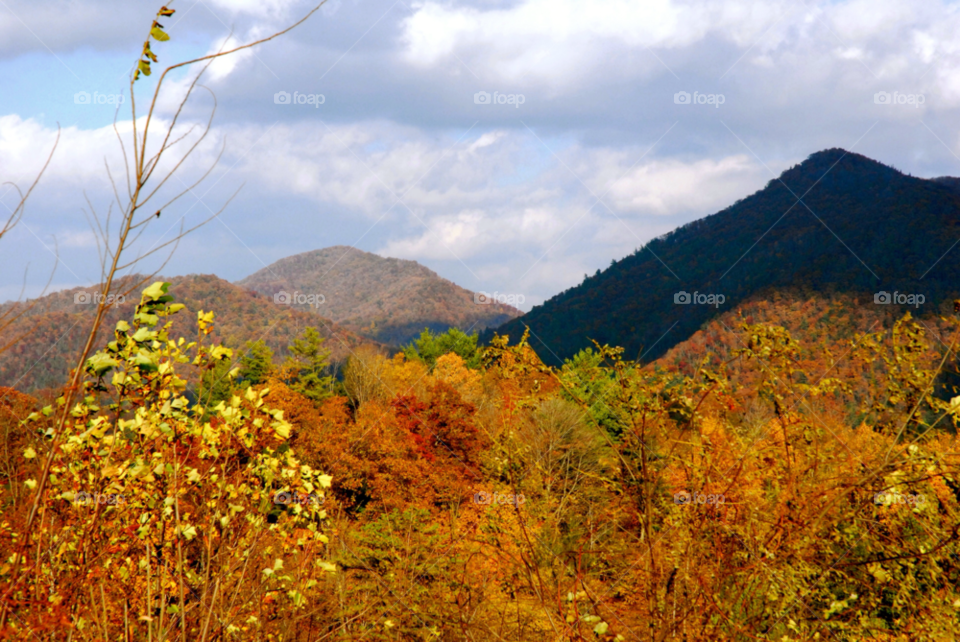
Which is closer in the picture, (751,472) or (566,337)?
(751,472)

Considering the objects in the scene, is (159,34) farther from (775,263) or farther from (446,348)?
(775,263)

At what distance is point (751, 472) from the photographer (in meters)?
6.36

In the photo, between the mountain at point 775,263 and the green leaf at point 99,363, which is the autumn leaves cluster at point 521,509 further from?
the mountain at point 775,263

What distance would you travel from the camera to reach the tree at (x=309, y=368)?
40.8 m

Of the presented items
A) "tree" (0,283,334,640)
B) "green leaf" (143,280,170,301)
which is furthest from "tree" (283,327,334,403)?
"green leaf" (143,280,170,301)

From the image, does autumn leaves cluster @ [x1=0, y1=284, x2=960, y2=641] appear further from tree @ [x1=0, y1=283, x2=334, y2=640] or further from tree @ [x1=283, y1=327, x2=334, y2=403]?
tree @ [x1=283, y1=327, x2=334, y2=403]

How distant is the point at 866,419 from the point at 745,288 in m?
104

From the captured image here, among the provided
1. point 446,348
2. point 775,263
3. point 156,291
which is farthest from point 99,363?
point 775,263

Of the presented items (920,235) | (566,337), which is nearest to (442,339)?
(566,337)

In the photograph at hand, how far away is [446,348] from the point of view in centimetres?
5256

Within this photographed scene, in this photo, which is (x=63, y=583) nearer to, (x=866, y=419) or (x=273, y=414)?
(x=273, y=414)

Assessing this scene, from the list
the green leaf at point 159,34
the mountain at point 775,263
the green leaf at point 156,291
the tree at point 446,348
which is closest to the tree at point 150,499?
the green leaf at point 156,291

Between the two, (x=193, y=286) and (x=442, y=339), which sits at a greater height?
(x=193, y=286)

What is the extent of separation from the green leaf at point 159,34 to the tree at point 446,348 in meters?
48.3
